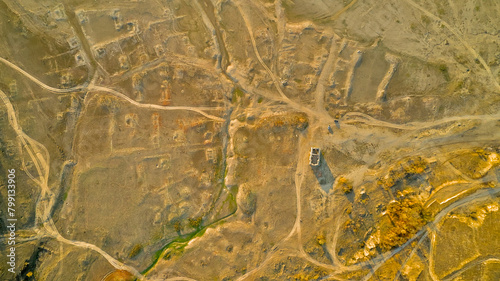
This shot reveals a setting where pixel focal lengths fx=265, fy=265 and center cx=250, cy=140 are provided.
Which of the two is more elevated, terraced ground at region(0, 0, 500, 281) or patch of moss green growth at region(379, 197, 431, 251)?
terraced ground at region(0, 0, 500, 281)

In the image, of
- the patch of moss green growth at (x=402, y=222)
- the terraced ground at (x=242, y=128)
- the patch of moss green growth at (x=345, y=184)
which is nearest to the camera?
the patch of moss green growth at (x=402, y=222)

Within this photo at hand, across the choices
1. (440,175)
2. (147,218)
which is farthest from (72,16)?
(440,175)

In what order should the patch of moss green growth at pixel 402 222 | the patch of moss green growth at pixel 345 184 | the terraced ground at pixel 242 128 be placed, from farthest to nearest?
1. the patch of moss green growth at pixel 345 184
2. the terraced ground at pixel 242 128
3. the patch of moss green growth at pixel 402 222

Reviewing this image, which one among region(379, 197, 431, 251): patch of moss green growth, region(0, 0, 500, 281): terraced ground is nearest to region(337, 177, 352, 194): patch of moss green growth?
region(0, 0, 500, 281): terraced ground

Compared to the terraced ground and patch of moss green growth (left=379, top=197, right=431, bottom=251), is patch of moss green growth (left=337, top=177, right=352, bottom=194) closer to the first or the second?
the terraced ground

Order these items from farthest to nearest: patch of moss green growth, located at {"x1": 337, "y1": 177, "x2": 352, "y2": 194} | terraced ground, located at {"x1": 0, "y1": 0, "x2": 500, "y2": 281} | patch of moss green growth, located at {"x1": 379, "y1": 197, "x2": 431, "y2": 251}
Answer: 1. patch of moss green growth, located at {"x1": 337, "y1": 177, "x2": 352, "y2": 194}
2. terraced ground, located at {"x1": 0, "y1": 0, "x2": 500, "y2": 281}
3. patch of moss green growth, located at {"x1": 379, "y1": 197, "x2": 431, "y2": 251}

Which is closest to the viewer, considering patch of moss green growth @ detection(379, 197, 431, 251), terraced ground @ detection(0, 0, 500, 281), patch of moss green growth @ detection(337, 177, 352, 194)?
patch of moss green growth @ detection(379, 197, 431, 251)

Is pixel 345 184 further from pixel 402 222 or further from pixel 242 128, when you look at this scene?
pixel 242 128

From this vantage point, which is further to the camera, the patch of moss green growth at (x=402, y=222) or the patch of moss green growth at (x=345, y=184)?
the patch of moss green growth at (x=345, y=184)

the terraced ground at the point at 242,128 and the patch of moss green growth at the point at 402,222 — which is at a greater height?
the terraced ground at the point at 242,128

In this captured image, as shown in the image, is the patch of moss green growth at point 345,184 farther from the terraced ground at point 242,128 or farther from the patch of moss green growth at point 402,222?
the patch of moss green growth at point 402,222

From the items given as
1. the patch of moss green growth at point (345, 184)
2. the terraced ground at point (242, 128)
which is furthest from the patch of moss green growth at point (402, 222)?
the patch of moss green growth at point (345, 184)

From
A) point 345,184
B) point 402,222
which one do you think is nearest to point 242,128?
point 345,184
